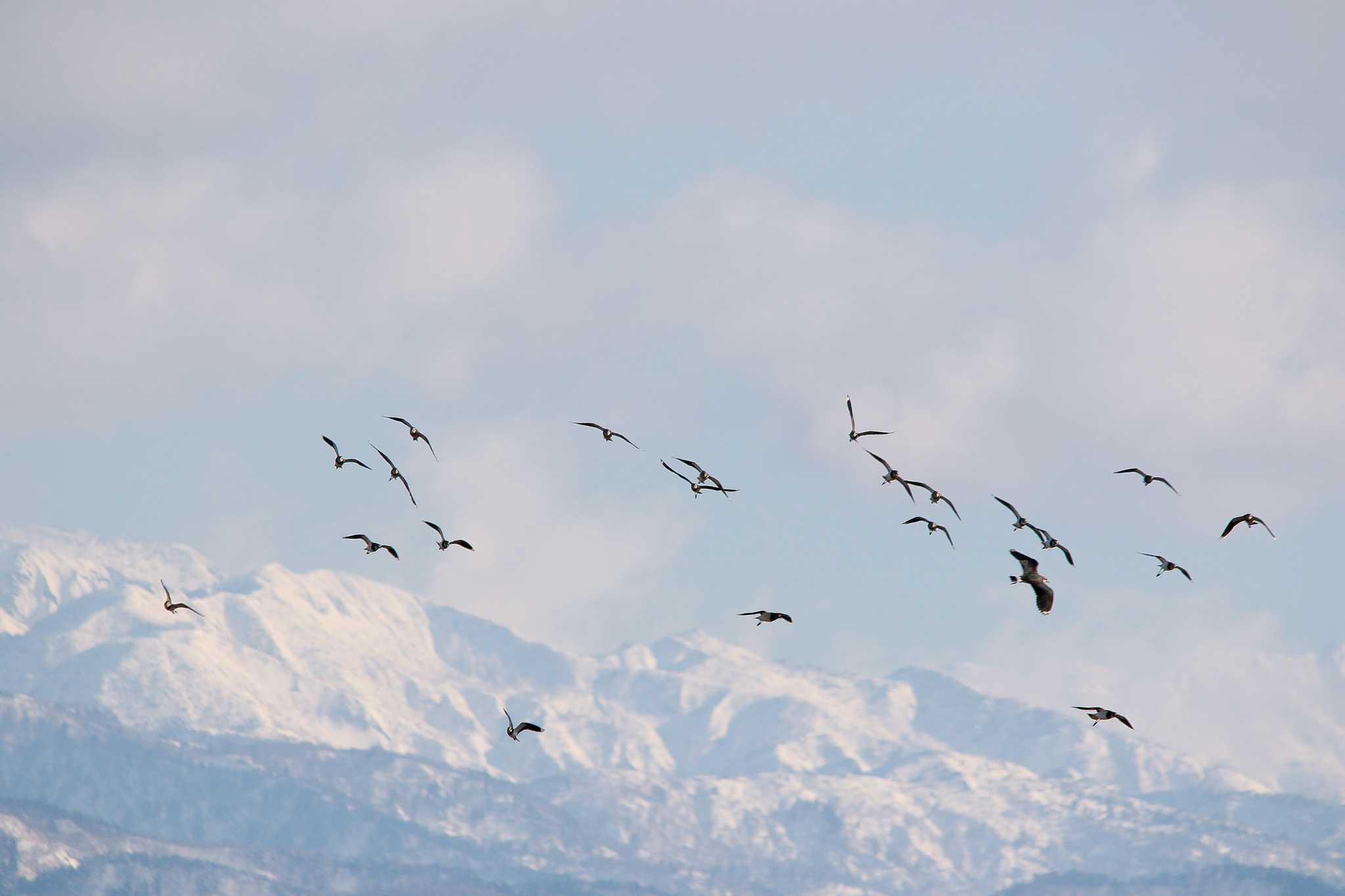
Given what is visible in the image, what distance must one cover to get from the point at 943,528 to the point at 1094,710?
33368 mm

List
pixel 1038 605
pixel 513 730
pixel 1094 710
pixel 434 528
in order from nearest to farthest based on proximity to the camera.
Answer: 1. pixel 1038 605
2. pixel 1094 710
3. pixel 513 730
4. pixel 434 528

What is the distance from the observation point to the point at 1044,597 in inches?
2601

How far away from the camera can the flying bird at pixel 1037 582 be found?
216ft

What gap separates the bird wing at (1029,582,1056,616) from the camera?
65750 millimetres

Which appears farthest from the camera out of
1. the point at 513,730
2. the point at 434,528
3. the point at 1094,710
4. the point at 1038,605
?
the point at 434,528

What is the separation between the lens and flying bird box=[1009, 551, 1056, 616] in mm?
65812

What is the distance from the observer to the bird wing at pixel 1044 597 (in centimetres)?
6575

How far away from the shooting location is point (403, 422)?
116m

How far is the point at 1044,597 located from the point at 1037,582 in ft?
2.76

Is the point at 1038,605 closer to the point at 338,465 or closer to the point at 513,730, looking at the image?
the point at 513,730

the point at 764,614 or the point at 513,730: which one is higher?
the point at 764,614

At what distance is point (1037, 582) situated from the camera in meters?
66.8

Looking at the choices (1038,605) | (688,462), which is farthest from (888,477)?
(1038,605)

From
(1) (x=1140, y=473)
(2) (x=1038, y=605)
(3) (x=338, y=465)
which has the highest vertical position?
(1) (x=1140, y=473)
